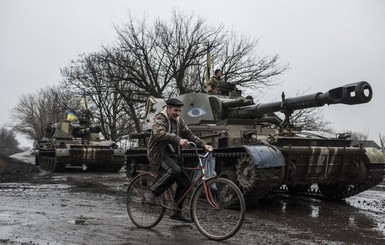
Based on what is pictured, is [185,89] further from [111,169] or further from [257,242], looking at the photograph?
[257,242]

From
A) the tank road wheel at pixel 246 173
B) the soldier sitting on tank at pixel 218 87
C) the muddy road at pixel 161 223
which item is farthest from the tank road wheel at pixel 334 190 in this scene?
the soldier sitting on tank at pixel 218 87

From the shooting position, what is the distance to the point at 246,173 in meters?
8.20

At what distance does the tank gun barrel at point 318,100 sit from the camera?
7.20m

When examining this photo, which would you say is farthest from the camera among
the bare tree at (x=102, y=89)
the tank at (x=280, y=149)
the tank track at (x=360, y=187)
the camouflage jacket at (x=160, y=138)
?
the bare tree at (x=102, y=89)

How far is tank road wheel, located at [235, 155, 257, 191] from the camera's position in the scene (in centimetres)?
790

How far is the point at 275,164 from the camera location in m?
7.84

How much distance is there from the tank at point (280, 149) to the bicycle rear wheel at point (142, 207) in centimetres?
224

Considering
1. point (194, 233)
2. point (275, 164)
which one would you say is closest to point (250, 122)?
point (275, 164)

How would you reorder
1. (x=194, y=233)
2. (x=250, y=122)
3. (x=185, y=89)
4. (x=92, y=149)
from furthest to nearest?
(x=185, y=89) → (x=92, y=149) → (x=250, y=122) → (x=194, y=233)

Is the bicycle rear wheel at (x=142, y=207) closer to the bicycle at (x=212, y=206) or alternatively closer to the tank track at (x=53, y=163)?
the bicycle at (x=212, y=206)

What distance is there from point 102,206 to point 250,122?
3.74 meters

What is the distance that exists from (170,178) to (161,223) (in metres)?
0.92

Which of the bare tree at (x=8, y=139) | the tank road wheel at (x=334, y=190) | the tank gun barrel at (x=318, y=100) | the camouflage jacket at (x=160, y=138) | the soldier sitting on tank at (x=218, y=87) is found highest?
the bare tree at (x=8, y=139)

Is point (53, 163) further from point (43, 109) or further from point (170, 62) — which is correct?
point (43, 109)
